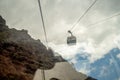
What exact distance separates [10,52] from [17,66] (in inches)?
385

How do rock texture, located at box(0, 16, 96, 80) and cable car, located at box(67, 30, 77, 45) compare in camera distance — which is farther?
rock texture, located at box(0, 16, 96, 80)

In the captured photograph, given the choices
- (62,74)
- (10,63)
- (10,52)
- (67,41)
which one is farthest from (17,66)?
(67,41)

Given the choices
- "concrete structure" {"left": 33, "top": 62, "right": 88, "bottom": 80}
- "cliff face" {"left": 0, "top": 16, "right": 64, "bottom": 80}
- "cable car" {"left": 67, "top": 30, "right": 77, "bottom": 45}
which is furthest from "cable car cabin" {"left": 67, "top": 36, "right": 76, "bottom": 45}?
"cliff face" {"left": 0, "top": 16, "right": 64, "bottom": 80}

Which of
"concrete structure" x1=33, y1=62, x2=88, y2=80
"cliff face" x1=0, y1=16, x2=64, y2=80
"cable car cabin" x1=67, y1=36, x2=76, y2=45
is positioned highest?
"cliff face" x1=0, y1=16, x2=64, y2=80

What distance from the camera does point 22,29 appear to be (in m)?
111

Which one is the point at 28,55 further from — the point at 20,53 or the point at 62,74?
the point at 62,74

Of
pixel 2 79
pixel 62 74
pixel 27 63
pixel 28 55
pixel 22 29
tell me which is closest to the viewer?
pixel 62 74

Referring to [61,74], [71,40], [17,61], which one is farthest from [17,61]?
[71,40]

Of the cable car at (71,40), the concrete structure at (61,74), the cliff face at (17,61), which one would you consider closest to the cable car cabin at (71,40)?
the cable car at (71,40)

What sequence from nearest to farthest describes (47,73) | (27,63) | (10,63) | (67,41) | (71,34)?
1. (71,34)
2. (67,41)
3. (47,73)
4. (10,63)
5. (27,63)

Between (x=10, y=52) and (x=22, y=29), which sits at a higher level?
(x=22, y=29)

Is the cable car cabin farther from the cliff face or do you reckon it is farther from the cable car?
the cliff face

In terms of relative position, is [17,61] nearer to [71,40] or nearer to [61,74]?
[61,74]

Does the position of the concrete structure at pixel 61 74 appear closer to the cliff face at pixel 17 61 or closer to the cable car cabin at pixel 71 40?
the cable car cabin at pixel 71 40
